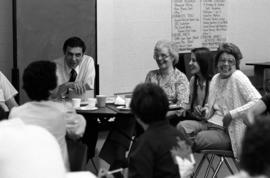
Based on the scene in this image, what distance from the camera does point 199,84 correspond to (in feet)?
15.1

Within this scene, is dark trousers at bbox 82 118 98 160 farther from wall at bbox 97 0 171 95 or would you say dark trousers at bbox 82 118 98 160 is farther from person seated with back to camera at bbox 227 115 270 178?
person seated with back to camera at bbox 227 115 270 178

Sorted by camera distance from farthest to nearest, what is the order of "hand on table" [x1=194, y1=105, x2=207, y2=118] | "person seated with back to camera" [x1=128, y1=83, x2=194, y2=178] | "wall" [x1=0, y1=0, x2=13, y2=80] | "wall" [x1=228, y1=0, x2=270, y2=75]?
1. "wall" [x1=228, y1=0, x2=270, y2=75]
2. "wall" [x1=0, y1=0, x2=13, y2=80]
3. "hand on table" [x1=194, y1=105, x2=207, y2=118]
4. "person seated with back to camera" [x1=128, y1=83, x2=194, y2=178]

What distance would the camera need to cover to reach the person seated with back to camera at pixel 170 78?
4.64 metres

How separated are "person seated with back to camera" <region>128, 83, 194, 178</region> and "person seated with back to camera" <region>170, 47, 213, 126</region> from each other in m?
1.84

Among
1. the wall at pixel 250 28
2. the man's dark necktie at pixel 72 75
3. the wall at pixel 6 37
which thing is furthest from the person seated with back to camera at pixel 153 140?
the wall at pixel 250 28

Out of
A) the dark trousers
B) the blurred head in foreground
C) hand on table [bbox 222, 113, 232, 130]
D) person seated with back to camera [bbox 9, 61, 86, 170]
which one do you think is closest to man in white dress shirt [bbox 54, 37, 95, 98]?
the dark trousers

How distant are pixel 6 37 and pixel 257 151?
454cm

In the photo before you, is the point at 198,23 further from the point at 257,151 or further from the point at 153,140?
the point at 257,151

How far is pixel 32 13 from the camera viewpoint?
19.1 ft

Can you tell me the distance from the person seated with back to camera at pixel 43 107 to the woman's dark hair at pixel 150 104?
0.45 m

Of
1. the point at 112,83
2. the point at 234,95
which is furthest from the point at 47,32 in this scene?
→ the point at 234,95

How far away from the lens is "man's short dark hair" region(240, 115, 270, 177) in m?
1.62

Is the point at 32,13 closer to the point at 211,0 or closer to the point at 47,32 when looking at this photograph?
the point at 47,32

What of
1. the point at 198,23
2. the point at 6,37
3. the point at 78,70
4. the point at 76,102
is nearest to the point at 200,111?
the point at 76,102
